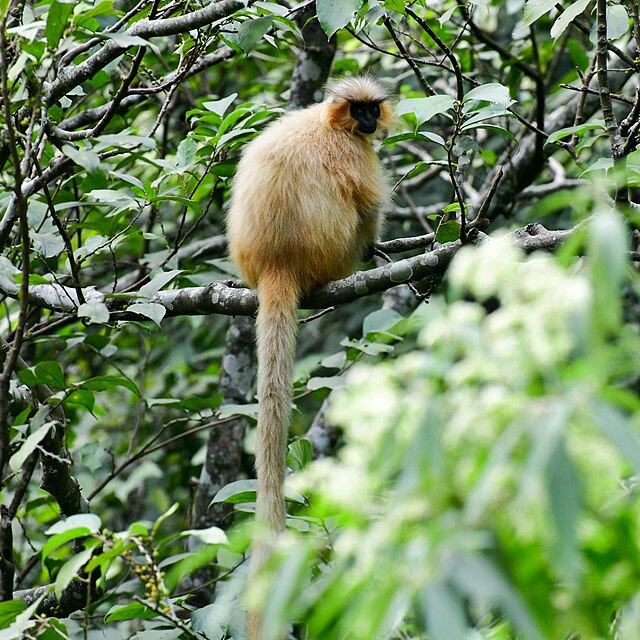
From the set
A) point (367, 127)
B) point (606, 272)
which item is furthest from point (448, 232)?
point (606, 272)

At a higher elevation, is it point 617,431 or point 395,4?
point 395,4

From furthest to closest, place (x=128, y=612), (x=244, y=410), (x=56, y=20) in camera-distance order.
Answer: (x=244, y=410)
(x=56, y=20)
(x=128, y=612)

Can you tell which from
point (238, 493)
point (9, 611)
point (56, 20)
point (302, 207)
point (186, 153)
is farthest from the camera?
point (302, 207)

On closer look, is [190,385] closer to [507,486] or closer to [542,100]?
[542,100]

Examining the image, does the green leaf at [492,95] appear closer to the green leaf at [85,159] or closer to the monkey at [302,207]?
the monkey at [302,207]

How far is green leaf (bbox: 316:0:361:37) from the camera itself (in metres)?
3.18

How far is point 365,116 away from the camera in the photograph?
4.64 meters

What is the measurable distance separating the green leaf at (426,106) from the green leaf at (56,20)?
1.18 metres

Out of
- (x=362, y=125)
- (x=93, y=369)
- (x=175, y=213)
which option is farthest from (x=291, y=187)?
(x=93, y=369)

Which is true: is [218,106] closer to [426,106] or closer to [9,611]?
[426,106]

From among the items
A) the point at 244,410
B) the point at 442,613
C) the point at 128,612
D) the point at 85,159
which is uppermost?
the point at 85,159

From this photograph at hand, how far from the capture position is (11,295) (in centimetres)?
345

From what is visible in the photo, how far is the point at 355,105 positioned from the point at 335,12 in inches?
57.6

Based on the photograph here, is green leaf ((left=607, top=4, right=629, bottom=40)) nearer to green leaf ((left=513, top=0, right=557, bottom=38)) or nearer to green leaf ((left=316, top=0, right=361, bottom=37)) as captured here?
green leaf ((left=513, top=0, right=557, bottom=38))
